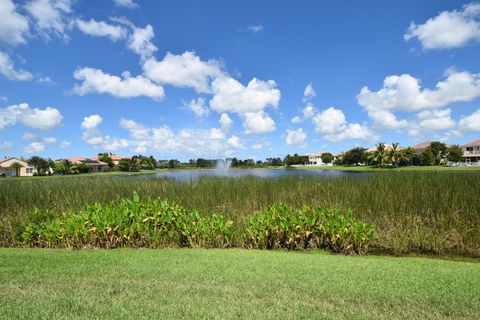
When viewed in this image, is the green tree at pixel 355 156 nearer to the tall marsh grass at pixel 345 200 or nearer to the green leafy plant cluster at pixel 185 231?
the tall marsh grass at pixel 345 200

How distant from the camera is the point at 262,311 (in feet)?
7.39

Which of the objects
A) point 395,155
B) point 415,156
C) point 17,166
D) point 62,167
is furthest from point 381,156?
point 17,166

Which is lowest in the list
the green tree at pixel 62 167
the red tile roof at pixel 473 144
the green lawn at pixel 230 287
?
the green lawn at pixel 230 287

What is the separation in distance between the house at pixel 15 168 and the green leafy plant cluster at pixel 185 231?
6091cm

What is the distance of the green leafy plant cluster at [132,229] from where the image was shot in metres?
4.63

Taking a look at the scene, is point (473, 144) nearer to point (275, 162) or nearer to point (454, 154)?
point (454, 154)

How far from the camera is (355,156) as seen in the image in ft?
212

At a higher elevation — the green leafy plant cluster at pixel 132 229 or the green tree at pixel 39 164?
the green tree at pixel 39 164

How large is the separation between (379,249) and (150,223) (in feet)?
11.6

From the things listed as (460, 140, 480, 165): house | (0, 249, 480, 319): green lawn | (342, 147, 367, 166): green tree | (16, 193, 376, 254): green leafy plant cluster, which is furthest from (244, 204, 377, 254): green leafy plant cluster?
(460, 140, 480, 165): house

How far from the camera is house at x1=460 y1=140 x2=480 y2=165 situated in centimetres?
5913

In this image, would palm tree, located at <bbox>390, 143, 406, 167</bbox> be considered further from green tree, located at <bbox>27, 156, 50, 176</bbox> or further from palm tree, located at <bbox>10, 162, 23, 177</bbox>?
palm tree, located at <bbox>10, 162, 23, 177</bbox>

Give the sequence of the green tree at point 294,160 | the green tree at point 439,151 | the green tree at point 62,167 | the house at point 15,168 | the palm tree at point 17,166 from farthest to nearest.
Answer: the green tree at point 294,160 < the house at point 15,168 < the palm tree at point 17,166 < the green tree at point 439,151 < the green tree at point 62,167

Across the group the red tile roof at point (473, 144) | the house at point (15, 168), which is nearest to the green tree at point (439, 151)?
the red tile roof at point (473, 144)
